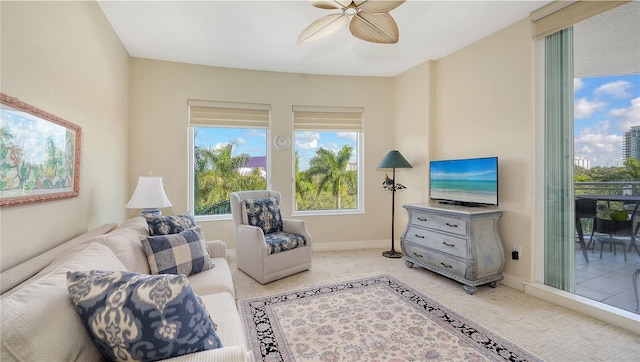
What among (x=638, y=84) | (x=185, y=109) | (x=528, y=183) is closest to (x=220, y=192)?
(x=185, y=109)

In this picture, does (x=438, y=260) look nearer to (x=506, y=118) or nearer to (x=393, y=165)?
(x=393, y=165)

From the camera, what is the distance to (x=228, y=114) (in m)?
4.00

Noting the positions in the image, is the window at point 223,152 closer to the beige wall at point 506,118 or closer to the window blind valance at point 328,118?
the window blind valance at point 328,118

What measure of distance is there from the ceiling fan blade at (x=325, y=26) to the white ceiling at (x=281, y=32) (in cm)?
38

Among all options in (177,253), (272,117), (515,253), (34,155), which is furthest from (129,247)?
(515,253)

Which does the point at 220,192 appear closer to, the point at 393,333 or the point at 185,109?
the point at 185,109

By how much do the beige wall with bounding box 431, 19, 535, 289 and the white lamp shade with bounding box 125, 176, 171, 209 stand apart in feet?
11.5

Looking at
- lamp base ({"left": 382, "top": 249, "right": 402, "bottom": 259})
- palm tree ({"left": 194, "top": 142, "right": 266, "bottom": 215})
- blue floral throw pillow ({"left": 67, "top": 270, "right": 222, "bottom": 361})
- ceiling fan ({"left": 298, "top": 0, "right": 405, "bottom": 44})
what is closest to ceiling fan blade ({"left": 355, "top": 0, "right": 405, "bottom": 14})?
ceiling fan ({"left": 298, "top": 0, "right": 405, "bottom": 44})

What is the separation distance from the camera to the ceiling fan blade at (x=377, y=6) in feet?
6.25

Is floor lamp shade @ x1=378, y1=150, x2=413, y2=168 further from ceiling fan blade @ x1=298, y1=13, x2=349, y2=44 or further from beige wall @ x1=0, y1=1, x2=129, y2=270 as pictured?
beige wall @ x1=0, y1=1, x2=129, y2=270

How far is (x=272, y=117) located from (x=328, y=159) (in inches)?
42.5

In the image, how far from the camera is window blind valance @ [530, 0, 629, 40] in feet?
7.54

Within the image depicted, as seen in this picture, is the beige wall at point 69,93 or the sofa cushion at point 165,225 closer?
the beige wall at point 69,93

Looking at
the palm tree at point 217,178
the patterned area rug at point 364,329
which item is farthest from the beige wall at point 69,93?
the patterned area rug at point 364,329
